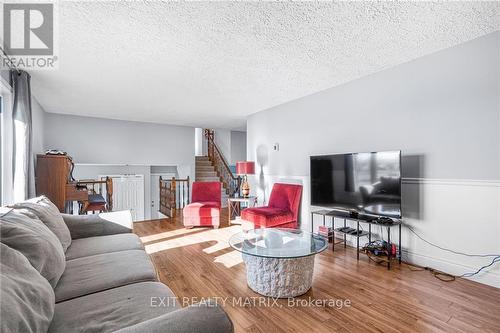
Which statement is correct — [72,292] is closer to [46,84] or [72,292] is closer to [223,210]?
[46,84]

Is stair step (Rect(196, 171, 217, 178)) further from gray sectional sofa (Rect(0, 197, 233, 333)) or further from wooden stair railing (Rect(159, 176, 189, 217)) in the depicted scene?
gray sectional sofa (Rect(0, 197, 233, 333))

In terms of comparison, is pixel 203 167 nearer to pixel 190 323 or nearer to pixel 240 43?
pixel 240 43

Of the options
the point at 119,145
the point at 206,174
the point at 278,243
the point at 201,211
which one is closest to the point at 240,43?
the point at 278,243

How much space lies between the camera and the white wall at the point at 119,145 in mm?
5500

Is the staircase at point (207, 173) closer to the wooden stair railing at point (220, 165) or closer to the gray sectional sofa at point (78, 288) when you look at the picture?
the wooden stair railing at point (220, 165)

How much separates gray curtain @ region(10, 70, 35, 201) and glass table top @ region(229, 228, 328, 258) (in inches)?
101

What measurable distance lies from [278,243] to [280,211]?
4.84 ft

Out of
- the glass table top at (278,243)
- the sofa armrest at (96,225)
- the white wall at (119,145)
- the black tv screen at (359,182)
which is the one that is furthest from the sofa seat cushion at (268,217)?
the white wall at (119,145)

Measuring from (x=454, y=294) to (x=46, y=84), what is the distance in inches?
215

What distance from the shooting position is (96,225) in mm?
2576

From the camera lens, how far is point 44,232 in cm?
161

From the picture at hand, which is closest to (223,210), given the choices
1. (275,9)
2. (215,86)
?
(215,86)

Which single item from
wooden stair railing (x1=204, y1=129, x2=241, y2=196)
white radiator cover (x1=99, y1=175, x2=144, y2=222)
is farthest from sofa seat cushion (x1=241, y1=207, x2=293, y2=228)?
white radiator cover (x1=99, y1=175, x2=144, y2=222)

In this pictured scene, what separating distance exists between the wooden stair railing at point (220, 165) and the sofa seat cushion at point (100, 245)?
17.5 feet
